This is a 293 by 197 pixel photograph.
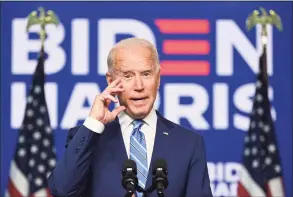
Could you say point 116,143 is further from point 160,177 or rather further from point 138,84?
point 160,177

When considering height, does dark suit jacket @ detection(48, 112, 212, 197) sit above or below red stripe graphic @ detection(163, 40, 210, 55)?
below

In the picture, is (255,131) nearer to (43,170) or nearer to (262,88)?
(262,88)

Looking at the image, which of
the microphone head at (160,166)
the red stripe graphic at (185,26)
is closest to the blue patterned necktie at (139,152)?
the microphone head at (160,166)

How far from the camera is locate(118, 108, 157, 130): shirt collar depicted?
306cm

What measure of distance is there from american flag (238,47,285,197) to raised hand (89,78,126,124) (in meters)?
3.01

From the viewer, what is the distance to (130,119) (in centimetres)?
306

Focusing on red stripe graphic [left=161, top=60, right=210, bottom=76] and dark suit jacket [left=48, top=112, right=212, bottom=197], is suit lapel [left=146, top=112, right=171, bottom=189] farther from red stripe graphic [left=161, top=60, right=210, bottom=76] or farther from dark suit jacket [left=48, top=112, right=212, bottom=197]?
red stripe graphic [left=161, top=60, right=210, bottom=76]

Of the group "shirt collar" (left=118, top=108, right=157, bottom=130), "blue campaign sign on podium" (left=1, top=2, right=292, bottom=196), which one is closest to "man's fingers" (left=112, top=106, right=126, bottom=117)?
"shirt collar" (left=118, top=108, right=157, bottom=130)

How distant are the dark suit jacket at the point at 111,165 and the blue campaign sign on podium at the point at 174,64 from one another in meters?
3.06

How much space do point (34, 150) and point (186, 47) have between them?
1.28 m

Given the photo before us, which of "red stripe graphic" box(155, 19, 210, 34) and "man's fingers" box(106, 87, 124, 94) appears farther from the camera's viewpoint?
"red stripe graphic" box(155, 19, 210, 34)

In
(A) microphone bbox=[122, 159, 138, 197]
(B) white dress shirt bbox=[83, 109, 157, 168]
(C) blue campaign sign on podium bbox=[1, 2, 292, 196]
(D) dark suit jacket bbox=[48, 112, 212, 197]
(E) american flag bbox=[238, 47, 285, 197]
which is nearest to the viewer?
(A) microphone bbox=[122, 159, 138, 197]

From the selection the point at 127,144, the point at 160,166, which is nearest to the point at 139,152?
the point at 127,144

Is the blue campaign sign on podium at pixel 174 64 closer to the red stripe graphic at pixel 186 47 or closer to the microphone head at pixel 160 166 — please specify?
the red stripe graphic at pixel 186 47
